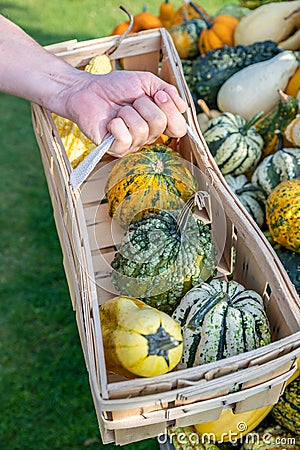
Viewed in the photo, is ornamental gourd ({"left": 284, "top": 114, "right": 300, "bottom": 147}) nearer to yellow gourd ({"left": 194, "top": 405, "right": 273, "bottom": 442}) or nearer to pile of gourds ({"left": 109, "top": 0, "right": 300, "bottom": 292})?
pile of gourds ({"left": 109, "top": 0, "right": 300, "bottom": 292})

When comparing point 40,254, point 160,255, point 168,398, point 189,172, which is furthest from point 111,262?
point 40,254

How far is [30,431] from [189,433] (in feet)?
2.74

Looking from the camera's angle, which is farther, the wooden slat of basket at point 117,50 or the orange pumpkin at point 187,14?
the orange pumpkin at point 187,14

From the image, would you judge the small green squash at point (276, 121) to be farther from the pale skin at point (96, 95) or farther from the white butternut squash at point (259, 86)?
the pale skin at point (96, 95)

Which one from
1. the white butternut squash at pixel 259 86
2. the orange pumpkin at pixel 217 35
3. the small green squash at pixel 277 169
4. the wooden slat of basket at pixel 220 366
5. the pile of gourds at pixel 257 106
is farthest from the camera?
the orange pumpkin at pixel 217 35

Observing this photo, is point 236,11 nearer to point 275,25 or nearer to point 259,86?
point 275,25

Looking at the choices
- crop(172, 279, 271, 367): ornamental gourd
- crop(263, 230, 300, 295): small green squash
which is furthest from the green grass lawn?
crop(172, 279, 271, 367): ornamental gourd

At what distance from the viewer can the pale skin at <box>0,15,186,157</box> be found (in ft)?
3.74

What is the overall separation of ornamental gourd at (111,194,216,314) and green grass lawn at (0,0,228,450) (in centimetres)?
94

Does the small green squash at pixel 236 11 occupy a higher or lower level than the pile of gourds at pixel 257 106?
higher

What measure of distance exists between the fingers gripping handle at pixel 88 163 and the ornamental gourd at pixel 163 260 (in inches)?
6.1

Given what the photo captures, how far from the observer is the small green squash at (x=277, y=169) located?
150 cm

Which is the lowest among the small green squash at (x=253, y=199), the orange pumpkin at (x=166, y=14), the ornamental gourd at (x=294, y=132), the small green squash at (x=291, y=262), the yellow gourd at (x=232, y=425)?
the yellow gourd at (x=232, y=425)

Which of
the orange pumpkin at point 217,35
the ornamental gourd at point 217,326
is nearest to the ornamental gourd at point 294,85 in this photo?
the orange pumpkin at point 217,35
